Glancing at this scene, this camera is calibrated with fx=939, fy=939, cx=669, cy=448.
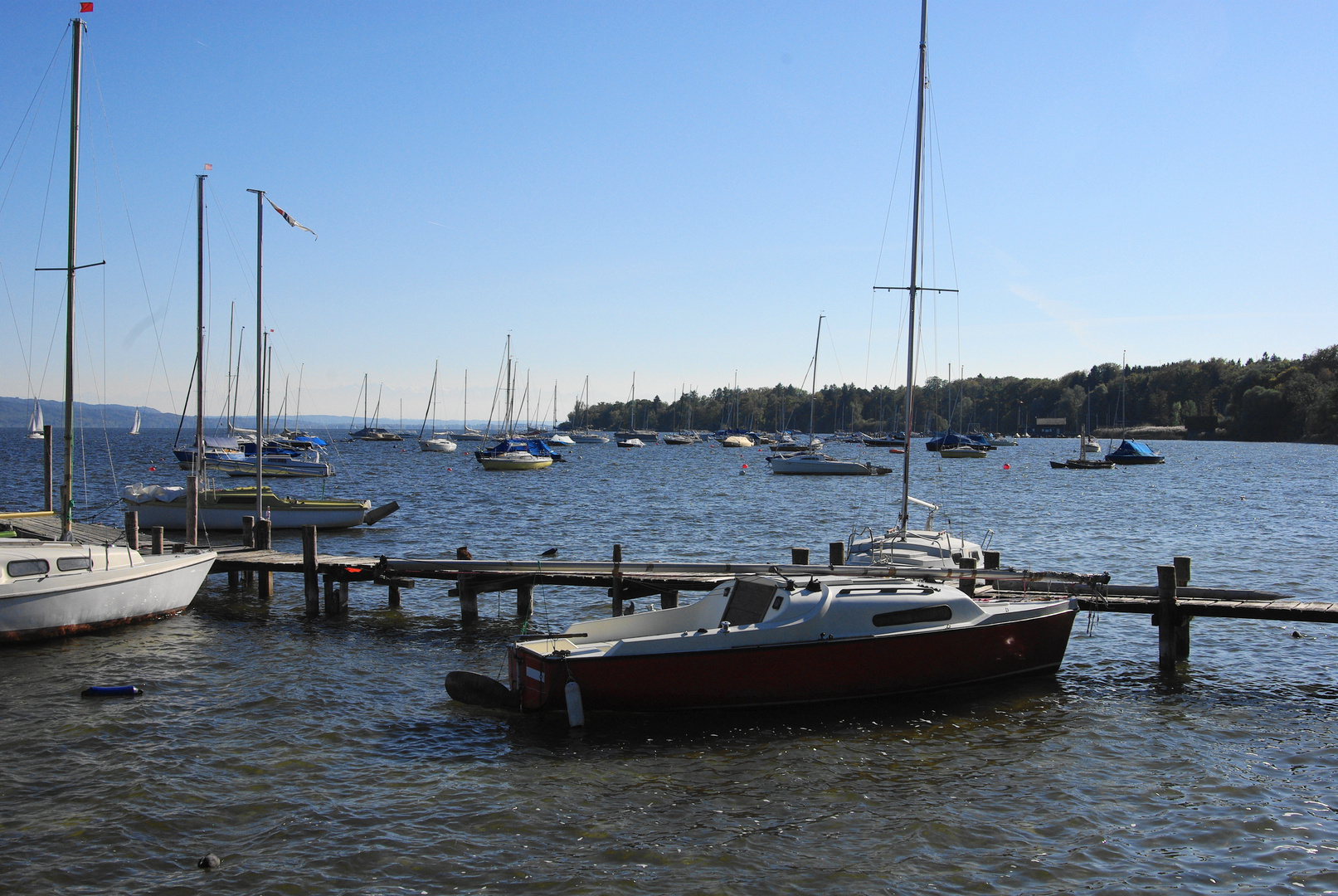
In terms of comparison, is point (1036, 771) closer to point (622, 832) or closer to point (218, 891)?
point (622, 832)

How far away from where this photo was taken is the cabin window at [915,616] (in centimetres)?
1469

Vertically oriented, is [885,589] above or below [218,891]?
above

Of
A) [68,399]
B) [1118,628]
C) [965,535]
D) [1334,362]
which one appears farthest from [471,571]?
[1334,362]

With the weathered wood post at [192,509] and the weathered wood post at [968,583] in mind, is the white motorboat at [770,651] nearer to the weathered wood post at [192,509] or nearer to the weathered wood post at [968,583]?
the weathered wood post at [968,583]

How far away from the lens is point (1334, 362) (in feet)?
525

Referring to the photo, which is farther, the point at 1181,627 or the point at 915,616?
the point at 1181,627

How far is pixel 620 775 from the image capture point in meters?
12.0

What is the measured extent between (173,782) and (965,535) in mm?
33640

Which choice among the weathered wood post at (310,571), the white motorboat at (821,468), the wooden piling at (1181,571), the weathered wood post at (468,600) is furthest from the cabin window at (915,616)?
the white motorboat at (821,468)

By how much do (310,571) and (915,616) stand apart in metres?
13.8

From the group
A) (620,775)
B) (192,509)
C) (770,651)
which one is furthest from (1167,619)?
(192,509)

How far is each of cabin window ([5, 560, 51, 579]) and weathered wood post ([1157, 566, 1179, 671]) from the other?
20671mm

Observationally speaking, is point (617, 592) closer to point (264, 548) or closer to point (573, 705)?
point (573, 705)

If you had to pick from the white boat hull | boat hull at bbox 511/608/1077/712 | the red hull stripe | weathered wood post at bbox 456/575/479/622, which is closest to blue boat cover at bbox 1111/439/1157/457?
weathered wood post at bbox 456/575/479/622
